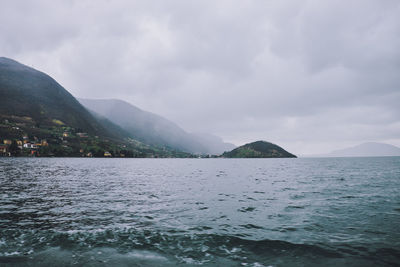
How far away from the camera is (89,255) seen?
11.4 m

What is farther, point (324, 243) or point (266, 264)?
point (324, 243)

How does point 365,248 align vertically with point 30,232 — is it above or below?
above

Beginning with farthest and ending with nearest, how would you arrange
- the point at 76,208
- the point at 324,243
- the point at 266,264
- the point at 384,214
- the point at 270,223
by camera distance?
the point at 76,208, the point at 384,214, the point at 270,223, the point at 324,243, the point at 266,264

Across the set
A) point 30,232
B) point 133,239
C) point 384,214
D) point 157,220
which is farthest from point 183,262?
point 384,214

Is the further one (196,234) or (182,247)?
(196,234)

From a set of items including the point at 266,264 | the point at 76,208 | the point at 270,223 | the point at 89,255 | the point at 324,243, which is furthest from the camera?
the point at 76,208

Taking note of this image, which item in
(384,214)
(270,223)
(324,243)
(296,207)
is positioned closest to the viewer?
(324,243)

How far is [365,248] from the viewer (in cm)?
1221

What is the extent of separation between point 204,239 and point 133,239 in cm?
454

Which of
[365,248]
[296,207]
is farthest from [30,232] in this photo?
[296,207]

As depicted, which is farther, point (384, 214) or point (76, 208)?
point (76, 208)

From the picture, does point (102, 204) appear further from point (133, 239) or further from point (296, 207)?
point (296, 207)

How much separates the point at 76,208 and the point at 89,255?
1208cm

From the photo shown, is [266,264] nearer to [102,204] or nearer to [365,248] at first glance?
[365,248]
